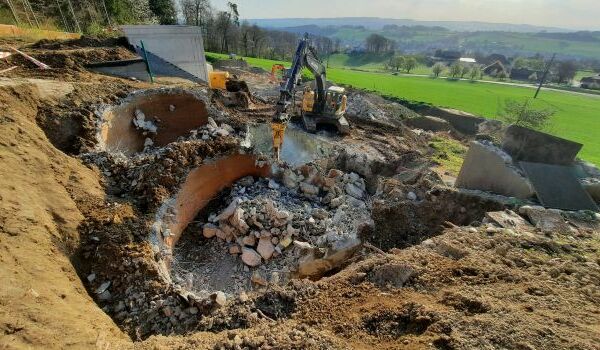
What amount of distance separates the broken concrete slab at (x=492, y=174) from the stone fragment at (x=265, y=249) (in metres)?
5.28

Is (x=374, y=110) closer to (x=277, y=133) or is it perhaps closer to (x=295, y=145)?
(x=295, y=145)

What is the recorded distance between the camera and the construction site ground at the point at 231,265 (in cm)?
370

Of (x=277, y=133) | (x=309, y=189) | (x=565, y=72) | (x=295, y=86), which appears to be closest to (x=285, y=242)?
(x=309, y=189)

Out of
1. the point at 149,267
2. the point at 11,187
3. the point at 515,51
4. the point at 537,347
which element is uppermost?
the point at 11,187

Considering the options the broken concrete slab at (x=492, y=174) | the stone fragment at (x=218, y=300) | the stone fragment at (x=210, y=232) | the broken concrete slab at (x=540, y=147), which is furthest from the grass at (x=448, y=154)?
the stone fragment at (x=218, y=300)

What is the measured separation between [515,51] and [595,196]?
509ft

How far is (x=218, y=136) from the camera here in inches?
361

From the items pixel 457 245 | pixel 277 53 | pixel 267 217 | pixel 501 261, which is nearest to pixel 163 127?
pixel 267 217

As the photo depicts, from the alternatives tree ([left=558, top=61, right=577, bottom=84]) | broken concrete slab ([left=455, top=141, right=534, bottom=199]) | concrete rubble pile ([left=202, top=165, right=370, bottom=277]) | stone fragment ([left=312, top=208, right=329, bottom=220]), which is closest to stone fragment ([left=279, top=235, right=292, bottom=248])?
concrete rubble pile ([left=202, top=165, right=370, bottom=277])

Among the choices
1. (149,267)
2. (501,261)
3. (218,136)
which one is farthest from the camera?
(218,136)

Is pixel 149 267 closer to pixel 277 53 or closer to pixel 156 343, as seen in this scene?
pixel 156 343

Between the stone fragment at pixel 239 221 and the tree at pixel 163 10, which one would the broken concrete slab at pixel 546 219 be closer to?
the stone fragment at pixel 239 221

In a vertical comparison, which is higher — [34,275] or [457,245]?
[34,275]

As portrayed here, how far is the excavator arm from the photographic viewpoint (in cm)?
882
